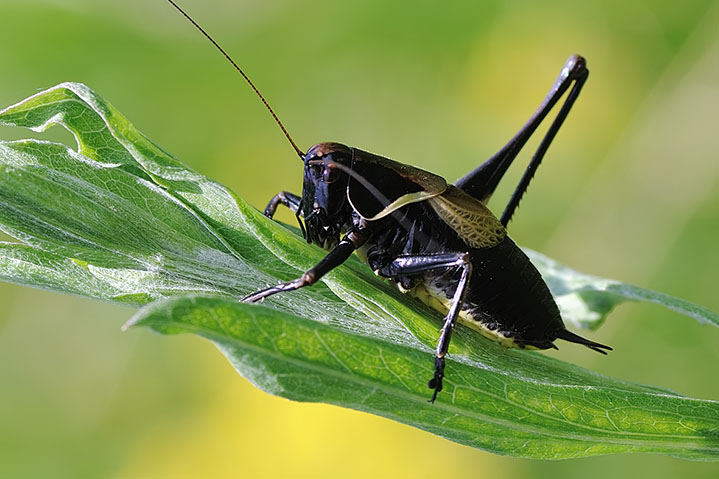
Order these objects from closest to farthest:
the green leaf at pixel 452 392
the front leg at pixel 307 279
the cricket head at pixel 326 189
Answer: the green leaf at pixel 452 392, the front leg at pixel 307 279, the cricket head at pixel 326 189

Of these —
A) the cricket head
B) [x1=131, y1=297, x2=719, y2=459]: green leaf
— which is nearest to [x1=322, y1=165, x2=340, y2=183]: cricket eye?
the cricket head

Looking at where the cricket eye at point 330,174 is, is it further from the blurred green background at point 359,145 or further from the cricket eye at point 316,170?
the blurred green background at point 359,145

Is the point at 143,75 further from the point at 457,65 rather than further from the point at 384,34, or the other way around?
the point at 457,65

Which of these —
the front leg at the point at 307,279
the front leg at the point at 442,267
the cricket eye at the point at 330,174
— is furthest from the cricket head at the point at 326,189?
the front leg at the point at 307,279

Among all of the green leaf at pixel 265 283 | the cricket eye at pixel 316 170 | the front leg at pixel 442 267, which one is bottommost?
the green leaf at pixel 265 283

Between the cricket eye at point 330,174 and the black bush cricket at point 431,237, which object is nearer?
the black bush cricket at point 431,237

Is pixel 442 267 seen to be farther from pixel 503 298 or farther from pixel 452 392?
pixel 452 392

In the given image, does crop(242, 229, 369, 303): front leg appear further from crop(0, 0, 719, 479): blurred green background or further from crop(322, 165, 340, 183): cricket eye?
crop(0, 0, 719, 479): blurred green background

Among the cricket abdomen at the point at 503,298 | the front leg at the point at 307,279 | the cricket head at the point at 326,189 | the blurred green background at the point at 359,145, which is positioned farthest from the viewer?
the blurred green background at the point at 359,145

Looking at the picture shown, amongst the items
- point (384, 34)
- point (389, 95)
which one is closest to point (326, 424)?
point (389, 95)
